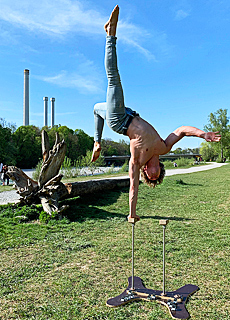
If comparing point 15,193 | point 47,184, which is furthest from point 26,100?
point 47,184

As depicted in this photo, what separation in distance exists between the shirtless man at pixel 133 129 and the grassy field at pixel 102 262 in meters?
1.50

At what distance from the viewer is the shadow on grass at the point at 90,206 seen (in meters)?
7.93

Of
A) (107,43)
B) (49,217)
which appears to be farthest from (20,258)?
(107,43)

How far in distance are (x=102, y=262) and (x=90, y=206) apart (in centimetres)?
446

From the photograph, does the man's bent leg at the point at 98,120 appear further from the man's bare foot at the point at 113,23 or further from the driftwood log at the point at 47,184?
the driftwood log at the point at 47,184

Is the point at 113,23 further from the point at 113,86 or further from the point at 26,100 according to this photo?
the point at 26,100

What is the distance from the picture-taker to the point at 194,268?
4418 millimetres

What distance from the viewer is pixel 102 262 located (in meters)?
4.73

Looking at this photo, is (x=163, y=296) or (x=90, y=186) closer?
(x=163, y=296)

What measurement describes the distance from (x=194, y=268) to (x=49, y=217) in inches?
165

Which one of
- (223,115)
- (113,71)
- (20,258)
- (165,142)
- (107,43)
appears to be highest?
(223,115)

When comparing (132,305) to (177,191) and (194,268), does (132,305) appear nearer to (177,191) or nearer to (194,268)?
(194,268)

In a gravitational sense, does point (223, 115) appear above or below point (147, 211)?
above

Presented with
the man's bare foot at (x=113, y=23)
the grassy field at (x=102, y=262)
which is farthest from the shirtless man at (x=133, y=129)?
the grassy field at (x=102, y=262)
